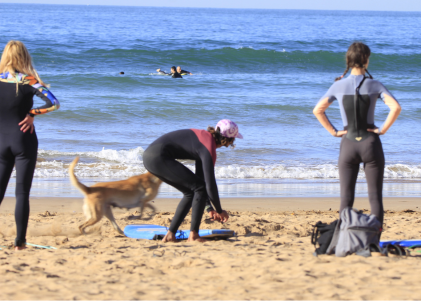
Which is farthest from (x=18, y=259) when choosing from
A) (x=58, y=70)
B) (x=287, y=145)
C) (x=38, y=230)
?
(x=58, y=70)

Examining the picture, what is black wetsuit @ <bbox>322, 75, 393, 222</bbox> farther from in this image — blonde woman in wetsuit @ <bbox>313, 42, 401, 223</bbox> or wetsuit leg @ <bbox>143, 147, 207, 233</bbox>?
wetsuit leg @ <bbox>143, 147, 207, 233</bbox>

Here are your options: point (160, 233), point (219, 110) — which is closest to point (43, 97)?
point (160, 233)

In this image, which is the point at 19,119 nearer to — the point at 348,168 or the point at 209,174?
the point at 209,174

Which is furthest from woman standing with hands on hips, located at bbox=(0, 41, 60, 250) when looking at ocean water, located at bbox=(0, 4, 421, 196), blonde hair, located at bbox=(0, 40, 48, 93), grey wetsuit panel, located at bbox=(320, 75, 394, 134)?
ocean water, located at bbox=(0, 4, 421, 196)

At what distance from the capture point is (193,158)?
430 cm

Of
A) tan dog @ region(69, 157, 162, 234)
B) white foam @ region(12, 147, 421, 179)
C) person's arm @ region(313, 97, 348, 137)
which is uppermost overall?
person's arm @ region(313, 97, 348, 137)

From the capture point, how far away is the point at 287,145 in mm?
11492

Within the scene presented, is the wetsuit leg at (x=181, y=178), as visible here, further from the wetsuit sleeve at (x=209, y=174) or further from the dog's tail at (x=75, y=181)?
the dog's tail at (x=75, y=181)

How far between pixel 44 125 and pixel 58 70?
484 inches

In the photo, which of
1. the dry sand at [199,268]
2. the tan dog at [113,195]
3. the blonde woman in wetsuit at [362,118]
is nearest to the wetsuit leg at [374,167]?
the blonde woman in wetsuit at [362,118]

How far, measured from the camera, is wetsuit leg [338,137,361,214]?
12.0 ft

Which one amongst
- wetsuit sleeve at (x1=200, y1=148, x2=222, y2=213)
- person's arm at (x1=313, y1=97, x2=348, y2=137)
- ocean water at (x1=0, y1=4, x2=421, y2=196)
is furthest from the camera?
ocean water at (x1=0, y1=4, x2=421, y2=196)

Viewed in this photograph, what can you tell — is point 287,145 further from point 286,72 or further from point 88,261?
point 286,72

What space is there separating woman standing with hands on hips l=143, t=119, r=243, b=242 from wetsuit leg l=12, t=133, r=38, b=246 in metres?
1.03
